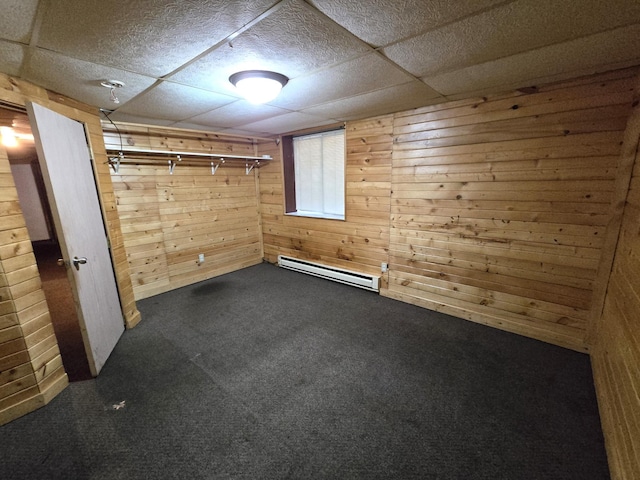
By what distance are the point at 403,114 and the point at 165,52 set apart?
2288 millimetres

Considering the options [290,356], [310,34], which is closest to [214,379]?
[290,356]

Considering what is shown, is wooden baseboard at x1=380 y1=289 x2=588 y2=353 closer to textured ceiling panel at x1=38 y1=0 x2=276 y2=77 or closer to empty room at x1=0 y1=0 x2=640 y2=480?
empty room at x1=0 y1=0 x2=640 y2=480

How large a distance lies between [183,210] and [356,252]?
2.50 meters

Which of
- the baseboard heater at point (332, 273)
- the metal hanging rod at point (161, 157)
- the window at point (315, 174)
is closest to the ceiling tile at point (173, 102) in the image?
the metal hanging rod at point (161, 157)

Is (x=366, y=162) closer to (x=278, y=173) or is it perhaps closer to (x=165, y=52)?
(x=278, y=173)

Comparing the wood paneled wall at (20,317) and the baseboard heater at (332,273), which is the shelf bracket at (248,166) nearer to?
the baseboard heater at (332,273)

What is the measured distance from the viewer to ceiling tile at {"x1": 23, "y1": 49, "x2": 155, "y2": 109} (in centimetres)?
151

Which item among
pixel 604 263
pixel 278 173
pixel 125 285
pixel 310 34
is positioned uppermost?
pixel 310 34

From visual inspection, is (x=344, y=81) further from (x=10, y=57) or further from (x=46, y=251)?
(x=46, y=251)

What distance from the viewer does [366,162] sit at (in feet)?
10.7

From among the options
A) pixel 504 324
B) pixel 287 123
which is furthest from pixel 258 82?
pixel 504 324

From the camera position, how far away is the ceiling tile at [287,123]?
A: 3052 mm

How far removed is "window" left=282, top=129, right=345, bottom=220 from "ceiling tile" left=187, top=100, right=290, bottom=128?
1.05 m

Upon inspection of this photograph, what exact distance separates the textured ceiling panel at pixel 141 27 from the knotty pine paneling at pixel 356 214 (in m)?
2.16
